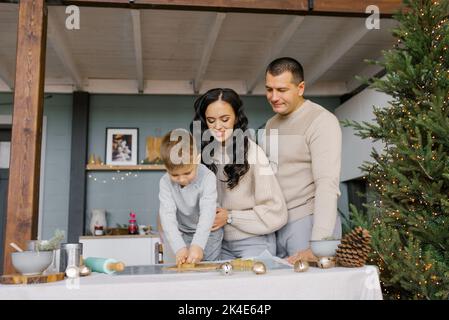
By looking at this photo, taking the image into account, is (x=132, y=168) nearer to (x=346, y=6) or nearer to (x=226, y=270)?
(x=346, y=6)

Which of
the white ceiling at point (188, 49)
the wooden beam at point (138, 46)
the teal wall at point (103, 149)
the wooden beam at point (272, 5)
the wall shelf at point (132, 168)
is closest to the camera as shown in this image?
the wooden beam at point (272, 5)

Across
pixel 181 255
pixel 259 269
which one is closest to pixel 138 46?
pixel 181 255

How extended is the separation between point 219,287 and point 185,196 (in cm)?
50

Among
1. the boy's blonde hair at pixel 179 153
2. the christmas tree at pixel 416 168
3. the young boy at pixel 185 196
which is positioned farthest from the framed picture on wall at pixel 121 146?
the boy's blonde hair at pixel 179 153

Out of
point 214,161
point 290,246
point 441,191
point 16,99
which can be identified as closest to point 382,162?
point 441,191

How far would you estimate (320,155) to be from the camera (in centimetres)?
177

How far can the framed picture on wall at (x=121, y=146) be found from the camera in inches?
220

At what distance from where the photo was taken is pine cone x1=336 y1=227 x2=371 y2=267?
126 centimetres

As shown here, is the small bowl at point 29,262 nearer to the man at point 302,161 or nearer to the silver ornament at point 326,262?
the silver ornament at point 326,262

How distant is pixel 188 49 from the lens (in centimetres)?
461

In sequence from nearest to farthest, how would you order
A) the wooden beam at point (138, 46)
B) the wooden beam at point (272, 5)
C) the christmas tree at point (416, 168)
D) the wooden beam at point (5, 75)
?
1. the christmas tree at point (416, 168)
2. the wooden beam at point (272, 5)
3. the wooden beam at point (138, 46)
4. the wooden beam at point (5, 75)

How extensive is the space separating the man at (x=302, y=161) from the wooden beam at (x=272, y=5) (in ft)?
3.42

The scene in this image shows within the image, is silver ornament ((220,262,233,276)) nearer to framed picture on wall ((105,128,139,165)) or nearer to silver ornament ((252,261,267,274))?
silver ornament ((252,261,267,274))

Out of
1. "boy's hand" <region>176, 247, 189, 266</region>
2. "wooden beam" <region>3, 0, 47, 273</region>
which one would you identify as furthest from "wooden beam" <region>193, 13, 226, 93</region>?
"boy's hand" <region>176, 247, 189, 266</region>
